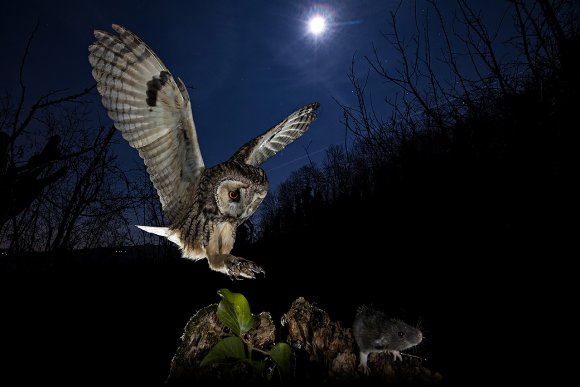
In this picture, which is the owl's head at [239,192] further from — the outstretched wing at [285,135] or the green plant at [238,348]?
the outstretched wing at [285,135]

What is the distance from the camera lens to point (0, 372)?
306cm

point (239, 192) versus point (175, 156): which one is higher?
point (175, 156)

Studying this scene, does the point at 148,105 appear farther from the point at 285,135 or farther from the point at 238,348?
the point at 238,348

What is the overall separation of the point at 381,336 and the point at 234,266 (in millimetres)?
1085

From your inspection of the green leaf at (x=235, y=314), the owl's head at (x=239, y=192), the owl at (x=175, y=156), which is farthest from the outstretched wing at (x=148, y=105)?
the green leaf at (x=235, y=314)

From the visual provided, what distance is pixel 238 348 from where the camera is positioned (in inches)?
47.6

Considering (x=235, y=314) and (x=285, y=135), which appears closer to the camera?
(x=235, y=314)

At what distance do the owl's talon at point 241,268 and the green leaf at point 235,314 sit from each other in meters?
0.17

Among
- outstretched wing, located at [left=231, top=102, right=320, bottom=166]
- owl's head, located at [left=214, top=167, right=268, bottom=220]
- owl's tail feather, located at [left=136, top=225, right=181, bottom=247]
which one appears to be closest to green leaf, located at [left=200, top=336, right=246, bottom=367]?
owl's head, located at [left=214, top=167, right=268, bottom=220]

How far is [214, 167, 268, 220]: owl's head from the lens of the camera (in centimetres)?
147

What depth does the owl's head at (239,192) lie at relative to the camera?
147cm

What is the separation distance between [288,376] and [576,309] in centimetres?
316

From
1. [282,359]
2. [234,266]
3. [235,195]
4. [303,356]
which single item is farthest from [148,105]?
[303,356]

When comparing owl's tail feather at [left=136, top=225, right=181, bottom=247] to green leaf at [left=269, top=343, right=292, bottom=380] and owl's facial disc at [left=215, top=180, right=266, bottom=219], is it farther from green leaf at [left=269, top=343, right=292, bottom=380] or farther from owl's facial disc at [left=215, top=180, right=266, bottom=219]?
green leaf at [left=269, top=343, right=292, bottom=380]
